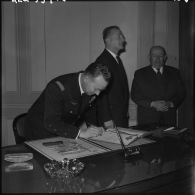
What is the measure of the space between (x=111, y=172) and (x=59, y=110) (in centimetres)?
94

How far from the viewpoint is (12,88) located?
16.4 ft

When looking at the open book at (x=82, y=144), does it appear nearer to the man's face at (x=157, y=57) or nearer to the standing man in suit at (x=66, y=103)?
the standing man in suit at (x=66, y=103)

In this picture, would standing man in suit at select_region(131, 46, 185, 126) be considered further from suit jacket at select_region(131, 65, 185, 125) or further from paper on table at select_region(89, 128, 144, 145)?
paper on table at select_region(89, 128, 144, 145)

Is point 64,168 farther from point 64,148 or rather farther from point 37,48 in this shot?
point 37,48

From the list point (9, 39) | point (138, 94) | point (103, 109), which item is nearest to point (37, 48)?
point (9, 39)

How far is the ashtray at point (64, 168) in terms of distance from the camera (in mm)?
1995

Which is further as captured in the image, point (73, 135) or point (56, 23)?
point (56, 23)

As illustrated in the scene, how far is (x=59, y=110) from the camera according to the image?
289 cm

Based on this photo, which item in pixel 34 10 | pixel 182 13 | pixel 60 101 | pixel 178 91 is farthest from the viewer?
pixel 182 13

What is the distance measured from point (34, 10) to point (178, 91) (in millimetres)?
2298

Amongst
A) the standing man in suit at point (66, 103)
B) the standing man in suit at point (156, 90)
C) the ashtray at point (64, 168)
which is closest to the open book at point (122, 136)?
the standing man in suit at point (66, 103)

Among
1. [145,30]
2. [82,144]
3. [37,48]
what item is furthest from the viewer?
[145,30]

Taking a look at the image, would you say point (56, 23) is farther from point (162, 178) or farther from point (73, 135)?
point (162, 178)

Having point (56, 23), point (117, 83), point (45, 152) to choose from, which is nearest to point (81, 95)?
point (45, 152)
